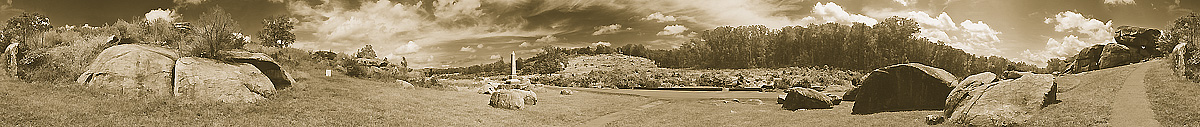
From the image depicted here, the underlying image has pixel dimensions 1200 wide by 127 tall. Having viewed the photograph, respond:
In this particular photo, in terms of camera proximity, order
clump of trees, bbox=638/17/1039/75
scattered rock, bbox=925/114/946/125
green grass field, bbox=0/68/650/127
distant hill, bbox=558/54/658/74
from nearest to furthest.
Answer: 1. green grass field, bbox=0/68/650/127
2. scattered rock, bbox=925/114/946/125
3. clump of trees, bbox=638/17/1039/75
4. distant hill, bbox=558/54/658/74

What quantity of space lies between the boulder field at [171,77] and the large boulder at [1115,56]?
59133 millimetres

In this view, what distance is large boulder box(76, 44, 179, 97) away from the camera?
1978 cm

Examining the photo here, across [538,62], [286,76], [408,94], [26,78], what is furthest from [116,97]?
[538,62]

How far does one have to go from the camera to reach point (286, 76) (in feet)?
86.5

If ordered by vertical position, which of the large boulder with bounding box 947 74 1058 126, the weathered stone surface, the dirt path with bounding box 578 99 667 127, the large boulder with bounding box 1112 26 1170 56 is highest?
the large boulder with bounding box 1112 26 1170 56

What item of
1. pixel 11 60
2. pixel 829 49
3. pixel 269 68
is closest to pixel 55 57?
pixel 11 60

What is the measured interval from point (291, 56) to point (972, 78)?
154 feet

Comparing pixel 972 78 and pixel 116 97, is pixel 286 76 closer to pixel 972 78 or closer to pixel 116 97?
pixel 116 97

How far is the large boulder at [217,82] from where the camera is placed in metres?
20.1

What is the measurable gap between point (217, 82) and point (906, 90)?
97.0ft

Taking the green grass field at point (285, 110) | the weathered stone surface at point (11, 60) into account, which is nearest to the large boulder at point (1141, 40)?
the green grass field at point (285, 110)

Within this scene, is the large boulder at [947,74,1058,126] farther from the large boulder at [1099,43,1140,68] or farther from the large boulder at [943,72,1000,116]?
the large boulder at [1099,43,1140,68]

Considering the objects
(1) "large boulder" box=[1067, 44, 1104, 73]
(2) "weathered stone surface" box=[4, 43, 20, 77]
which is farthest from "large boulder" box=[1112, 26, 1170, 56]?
(2) "weathered stone surface" box=[4, 43, 20, 77]

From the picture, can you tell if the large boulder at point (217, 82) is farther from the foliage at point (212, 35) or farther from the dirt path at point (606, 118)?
the dirt path at point (606, 118)
